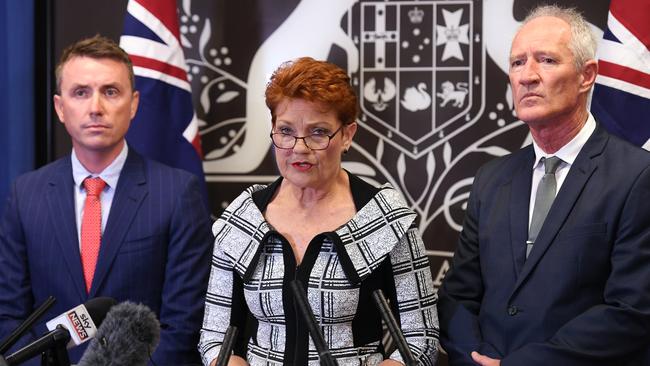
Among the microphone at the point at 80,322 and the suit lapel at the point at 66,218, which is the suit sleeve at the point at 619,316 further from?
the suit lapel at the point at 66,218

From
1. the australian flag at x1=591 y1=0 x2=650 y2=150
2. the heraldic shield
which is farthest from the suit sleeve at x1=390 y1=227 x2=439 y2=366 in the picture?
the heraldic shield

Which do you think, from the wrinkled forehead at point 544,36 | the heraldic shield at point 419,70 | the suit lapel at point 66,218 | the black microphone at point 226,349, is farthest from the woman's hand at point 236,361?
the heraldic shield at point 419,70

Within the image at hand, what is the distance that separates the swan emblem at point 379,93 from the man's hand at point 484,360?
61.9 inches

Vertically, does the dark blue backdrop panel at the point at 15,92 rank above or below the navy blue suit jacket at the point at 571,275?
above

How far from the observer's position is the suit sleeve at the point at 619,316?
2375 mm

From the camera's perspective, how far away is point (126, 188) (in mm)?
3168

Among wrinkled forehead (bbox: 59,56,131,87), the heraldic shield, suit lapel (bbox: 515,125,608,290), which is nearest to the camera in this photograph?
suit lapel (bbox: 515,125,608,290)

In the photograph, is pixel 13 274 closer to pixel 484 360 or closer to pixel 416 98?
pixel 484 360

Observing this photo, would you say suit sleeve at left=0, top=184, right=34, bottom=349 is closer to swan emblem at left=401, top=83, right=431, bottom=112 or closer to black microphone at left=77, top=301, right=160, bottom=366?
black microphone at left=77, top=301, right=160, bottom=366

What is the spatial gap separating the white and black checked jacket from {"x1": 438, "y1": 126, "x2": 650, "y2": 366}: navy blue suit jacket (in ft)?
0.58

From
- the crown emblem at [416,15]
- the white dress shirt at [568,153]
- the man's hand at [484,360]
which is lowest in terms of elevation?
the man's hand at [484,360]

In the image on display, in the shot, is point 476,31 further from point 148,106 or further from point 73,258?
point 73,258

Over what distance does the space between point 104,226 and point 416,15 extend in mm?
1636

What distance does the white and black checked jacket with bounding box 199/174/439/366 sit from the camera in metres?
2.55
